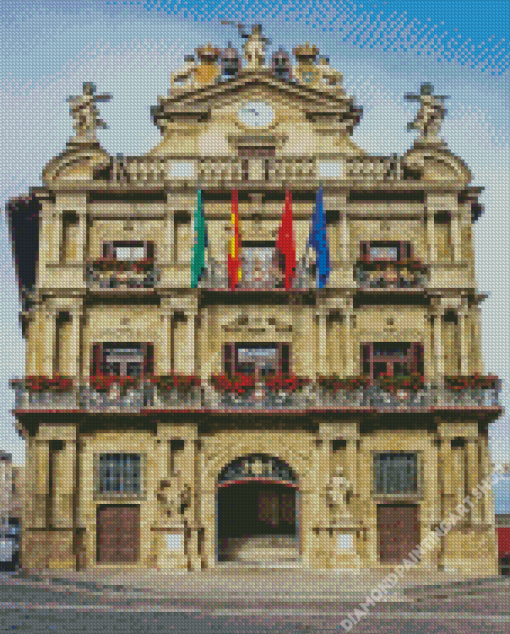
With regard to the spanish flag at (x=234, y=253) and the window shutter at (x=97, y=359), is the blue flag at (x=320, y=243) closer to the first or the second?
the spanish flag at (x=234, y=253)

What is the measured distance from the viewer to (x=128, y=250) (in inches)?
1345

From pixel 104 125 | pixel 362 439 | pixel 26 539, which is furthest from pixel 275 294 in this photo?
pixel 26 539

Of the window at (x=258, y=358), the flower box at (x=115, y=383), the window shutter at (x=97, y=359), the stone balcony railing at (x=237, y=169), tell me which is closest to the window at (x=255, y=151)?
the stone balcony railing at (x=237, y=169)

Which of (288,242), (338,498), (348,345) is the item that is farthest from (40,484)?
(288,242)

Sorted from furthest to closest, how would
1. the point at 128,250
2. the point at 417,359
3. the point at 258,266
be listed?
1. the point at 128,250
2. the point at 258,266
3. the point at 417,359

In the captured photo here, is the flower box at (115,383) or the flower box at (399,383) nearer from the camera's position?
the flower box at (115,383)

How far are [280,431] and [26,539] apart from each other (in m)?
8.72

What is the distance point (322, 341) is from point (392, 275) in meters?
3.38

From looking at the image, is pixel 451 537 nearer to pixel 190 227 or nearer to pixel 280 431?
pixel 280 431

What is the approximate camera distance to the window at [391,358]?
32906 millimetres

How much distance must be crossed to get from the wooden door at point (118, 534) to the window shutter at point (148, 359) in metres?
4.45

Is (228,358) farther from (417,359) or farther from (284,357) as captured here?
(417,359)

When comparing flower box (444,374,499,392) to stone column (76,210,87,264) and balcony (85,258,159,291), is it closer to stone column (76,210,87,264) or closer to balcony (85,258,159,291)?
balcony (85,258,159,291)

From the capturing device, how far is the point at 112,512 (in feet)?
104
